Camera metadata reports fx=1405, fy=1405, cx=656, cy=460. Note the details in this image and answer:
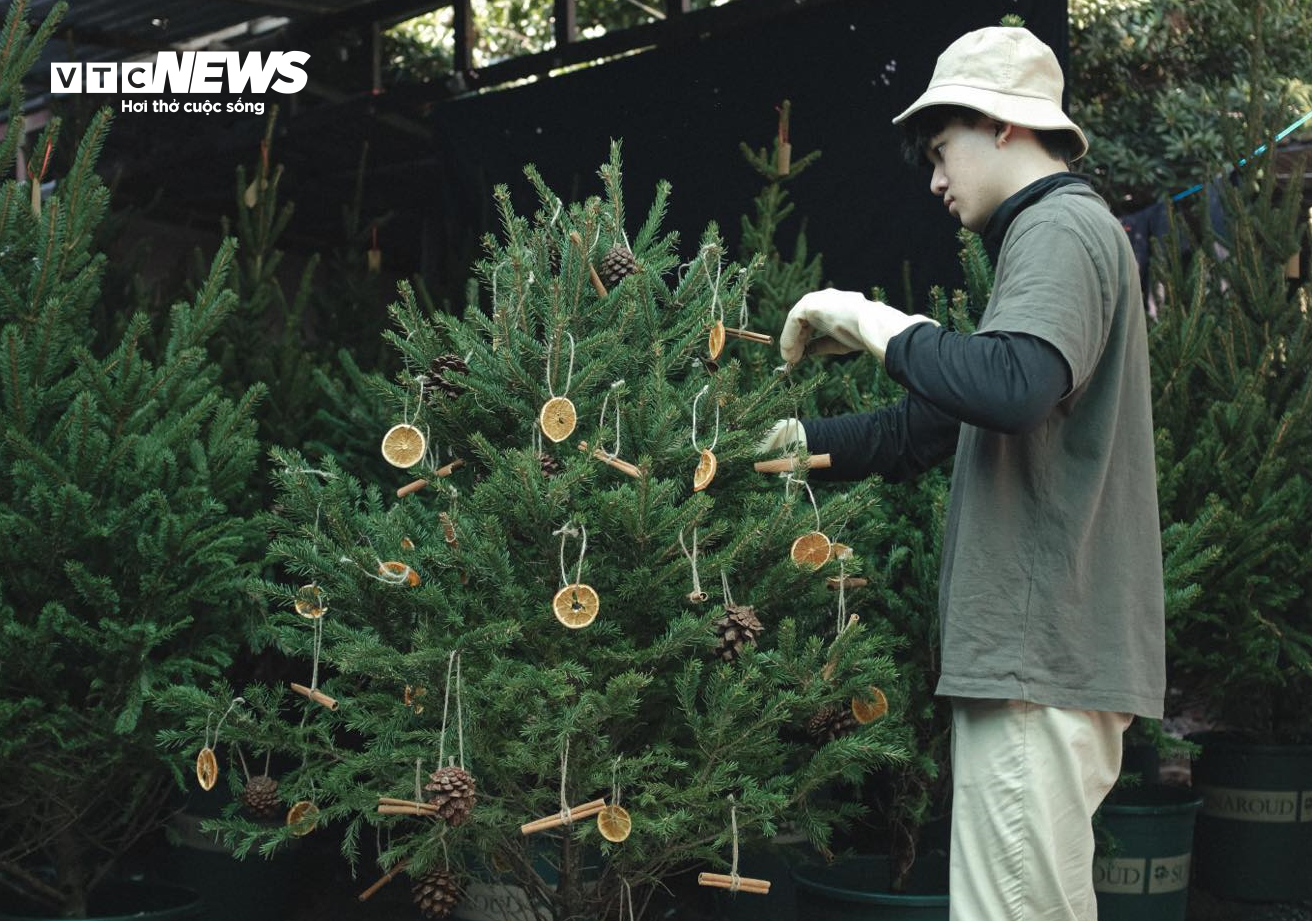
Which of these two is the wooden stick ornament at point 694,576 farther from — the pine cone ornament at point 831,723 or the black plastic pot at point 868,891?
the black plastic pot at point 868,891

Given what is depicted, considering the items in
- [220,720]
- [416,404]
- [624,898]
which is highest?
[416,404]

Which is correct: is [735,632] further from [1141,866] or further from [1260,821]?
[1260,821]

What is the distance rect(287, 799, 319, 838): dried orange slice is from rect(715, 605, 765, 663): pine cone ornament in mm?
958

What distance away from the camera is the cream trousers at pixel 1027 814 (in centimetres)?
229

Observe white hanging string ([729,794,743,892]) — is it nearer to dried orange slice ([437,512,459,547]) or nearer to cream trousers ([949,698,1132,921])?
cream trousers ([949,698,1132,921])

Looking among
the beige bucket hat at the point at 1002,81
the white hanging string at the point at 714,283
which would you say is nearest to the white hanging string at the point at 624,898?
the white hanging string at the point at 714,283

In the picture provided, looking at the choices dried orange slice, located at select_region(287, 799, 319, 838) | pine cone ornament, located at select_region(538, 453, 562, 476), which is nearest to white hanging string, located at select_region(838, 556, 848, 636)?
pine cone ornament, located at select_region(538, 453, 562, 476)

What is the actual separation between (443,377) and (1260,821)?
4143 mm

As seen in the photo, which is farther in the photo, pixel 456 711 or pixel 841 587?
pixel 841 587

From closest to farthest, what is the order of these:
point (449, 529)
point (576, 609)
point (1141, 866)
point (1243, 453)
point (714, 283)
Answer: point (576, 609), point (449, 529), point (714, 283), point (1141, 866), point (1243, 453)

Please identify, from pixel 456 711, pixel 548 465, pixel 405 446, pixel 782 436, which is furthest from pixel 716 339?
pixel 456 711

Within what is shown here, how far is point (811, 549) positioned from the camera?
296cm

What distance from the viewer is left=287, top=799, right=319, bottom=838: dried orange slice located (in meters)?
3.00

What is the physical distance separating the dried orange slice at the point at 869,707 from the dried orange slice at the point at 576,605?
28.6 inches
